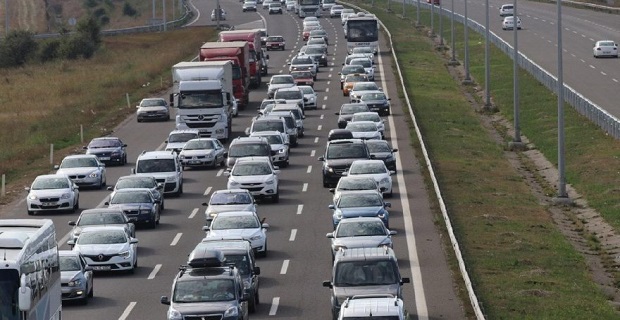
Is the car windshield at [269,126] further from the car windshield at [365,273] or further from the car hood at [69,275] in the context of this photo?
the car windshield at [365,273]

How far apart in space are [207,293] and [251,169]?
76.4 feet

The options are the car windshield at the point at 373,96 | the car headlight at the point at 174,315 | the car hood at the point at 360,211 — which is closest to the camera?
the car headlight at the point at 174,315

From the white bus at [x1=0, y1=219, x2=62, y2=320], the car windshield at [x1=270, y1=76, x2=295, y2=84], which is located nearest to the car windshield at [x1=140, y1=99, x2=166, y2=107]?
the car windshield at [x1=270, y1=76, x2=295, y2=84]

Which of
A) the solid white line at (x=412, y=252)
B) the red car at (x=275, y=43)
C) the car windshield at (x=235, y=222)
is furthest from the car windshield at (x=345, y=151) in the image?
the red car at (x=275, y=43)

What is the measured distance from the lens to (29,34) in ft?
460

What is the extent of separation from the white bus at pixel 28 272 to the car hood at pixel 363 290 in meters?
6.63

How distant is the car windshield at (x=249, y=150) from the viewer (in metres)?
61.2

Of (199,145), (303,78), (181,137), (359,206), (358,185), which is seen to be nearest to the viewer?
(359,206)

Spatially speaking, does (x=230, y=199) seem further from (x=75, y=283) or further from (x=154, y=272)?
(x=75, y=283)

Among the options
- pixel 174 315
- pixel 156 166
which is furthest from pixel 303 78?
pixel 174 315

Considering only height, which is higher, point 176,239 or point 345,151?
point 345,151

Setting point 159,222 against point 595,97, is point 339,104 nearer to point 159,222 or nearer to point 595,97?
point 595,97

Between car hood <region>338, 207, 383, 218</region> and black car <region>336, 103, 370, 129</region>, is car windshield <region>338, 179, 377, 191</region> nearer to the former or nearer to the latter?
car hood <region>338, 207, 383, 218</region>

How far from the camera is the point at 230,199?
162 ft
